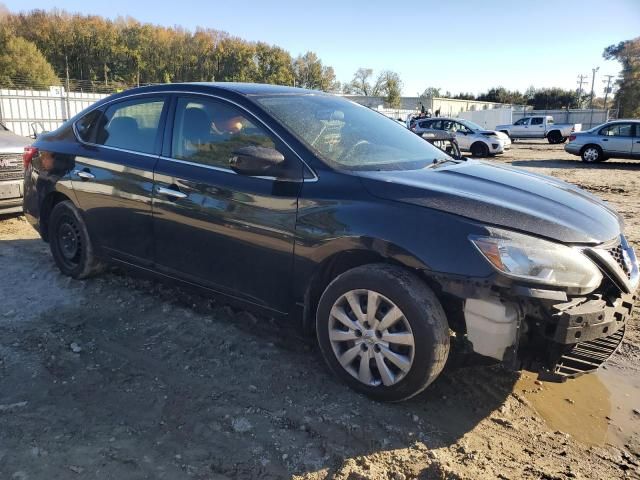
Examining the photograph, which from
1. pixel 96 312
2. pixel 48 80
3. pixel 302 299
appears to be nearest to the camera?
pixel 302 299

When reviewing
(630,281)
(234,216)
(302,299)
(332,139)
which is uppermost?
(332,139)

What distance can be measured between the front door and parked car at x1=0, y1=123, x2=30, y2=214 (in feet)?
13.0

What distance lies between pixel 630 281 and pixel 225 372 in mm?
2444

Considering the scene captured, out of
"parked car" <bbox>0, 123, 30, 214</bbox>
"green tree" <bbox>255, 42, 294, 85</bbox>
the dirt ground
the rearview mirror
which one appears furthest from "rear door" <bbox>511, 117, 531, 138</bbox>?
"green tree" <bbox>255, 42, 294, 85</bbox>

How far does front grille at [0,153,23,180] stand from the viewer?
6781 millimetres

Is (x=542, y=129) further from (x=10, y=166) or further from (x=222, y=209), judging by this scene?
(x=222, y=209)

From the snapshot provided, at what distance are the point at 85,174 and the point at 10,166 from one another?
3124 mm

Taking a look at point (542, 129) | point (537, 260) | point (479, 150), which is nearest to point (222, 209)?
point (537, 260)

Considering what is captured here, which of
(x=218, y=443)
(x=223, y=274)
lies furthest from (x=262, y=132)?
(x=218, y=443)

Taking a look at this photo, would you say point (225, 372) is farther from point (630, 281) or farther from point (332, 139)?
point (630, 281)

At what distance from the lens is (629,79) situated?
53531 mm

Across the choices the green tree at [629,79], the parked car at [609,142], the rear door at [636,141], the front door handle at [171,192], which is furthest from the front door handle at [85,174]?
the green tree at [629,79]

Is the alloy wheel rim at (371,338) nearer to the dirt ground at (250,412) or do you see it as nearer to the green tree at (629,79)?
the dirt ground at (250,412)

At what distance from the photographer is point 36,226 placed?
5184 millimetres
